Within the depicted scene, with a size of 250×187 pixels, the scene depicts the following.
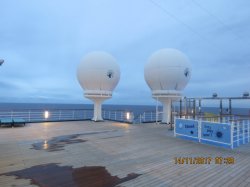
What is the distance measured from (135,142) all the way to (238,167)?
201 inches

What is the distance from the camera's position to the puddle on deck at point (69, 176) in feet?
18.3

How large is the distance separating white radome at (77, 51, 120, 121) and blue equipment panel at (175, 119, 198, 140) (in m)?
9.11

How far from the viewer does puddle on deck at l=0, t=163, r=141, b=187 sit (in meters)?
5.58

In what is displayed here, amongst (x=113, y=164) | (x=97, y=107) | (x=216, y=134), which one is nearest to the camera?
(x=113, y=164)

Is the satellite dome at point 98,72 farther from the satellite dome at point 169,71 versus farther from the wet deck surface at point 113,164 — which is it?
the wet deck surface at point 113,164

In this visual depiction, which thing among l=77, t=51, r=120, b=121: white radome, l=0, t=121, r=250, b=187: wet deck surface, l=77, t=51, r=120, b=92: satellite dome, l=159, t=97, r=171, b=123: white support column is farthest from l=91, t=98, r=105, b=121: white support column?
l=0, t=121, r=250, b=187: wet deck surface

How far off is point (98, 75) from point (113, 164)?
13354 mm

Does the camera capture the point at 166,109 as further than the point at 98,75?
Yes

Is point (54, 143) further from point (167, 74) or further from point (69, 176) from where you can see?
point (167, 74)

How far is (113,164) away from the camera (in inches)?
287

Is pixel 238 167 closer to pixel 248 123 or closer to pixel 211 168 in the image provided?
pixel 211 168

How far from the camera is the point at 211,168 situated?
273 inches
